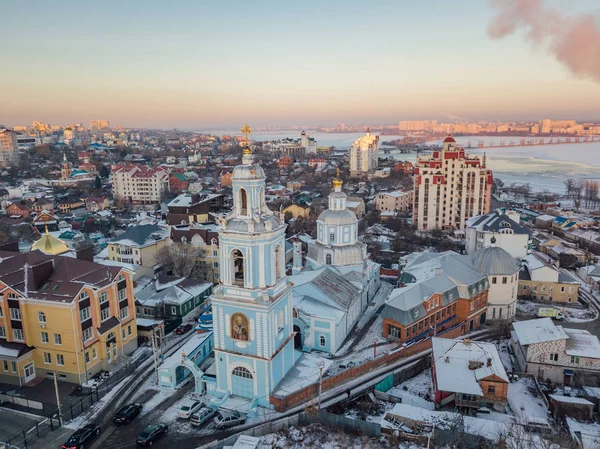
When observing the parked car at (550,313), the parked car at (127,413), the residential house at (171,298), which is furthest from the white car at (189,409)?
the parked car at (550,313)

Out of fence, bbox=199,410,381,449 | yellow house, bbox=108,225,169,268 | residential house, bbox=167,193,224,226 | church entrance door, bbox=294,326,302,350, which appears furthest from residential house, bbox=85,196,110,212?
fence, bbox=199,410,381,449

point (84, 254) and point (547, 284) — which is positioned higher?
point (84, 254)

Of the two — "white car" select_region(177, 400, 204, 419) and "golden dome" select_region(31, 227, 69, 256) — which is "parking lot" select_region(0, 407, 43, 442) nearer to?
"white car" select_region(177, 400, 204, 419)

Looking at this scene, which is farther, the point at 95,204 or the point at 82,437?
the point at 95,204

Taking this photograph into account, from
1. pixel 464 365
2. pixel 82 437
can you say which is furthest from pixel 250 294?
pixel 464 365

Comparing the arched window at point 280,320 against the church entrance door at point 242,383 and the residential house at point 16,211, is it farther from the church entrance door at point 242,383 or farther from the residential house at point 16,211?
the residential house at point 16,211

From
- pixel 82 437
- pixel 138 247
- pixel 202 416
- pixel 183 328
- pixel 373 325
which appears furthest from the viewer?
pixel 138 247

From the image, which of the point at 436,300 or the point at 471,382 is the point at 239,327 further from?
the point at 436,300

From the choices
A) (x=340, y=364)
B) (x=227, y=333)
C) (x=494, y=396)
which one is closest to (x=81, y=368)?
(x=227, y=333)
